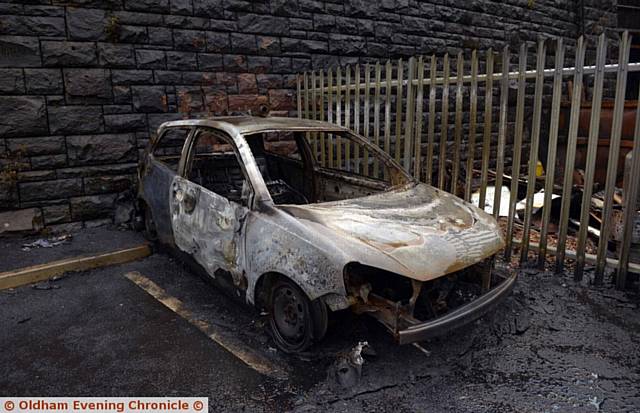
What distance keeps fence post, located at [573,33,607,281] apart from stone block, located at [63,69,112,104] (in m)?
5.58

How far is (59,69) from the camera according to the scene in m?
5.53

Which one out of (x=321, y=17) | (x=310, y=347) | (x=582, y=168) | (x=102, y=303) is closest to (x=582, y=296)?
(x=310, y=347)

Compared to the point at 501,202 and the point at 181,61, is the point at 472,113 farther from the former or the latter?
the point at 181,61

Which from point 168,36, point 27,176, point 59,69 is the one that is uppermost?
point 168,36

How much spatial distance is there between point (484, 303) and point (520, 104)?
245 centimetres

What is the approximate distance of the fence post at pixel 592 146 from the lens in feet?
12.7

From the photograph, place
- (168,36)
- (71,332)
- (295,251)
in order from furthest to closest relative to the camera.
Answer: (168,36) < (71,332) < (295,251)

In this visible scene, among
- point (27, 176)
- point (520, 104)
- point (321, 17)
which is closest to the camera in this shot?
point (520, 104)

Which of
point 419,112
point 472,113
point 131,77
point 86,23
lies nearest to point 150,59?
point 131,77

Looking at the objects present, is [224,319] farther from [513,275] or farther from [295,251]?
[513,275]

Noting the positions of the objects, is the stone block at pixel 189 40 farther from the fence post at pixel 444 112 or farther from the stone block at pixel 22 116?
the fence post at pixel 444 112

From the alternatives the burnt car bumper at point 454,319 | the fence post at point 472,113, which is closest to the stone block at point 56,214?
the burnt car bumper at point 454,319

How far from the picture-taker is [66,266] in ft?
15.2

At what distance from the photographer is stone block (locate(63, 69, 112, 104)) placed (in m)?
5.61
